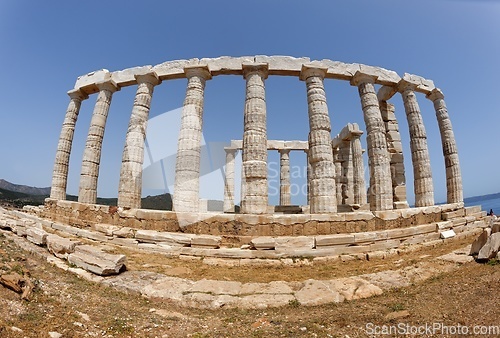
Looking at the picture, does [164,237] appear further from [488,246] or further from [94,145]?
[488,246]

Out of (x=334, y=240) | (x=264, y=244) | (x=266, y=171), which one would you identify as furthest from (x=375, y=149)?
(x=264, y=244)

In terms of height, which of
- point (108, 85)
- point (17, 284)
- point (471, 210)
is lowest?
point (17, 284)

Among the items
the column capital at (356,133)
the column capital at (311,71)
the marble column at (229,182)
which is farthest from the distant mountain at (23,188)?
the column capital at (311,71)

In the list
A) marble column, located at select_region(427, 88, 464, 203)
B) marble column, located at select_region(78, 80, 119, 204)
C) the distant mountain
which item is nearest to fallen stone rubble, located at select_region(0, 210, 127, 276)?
marble column, located at select_region(78, 80, 119, 204)

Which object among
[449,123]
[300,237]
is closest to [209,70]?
[300,237]

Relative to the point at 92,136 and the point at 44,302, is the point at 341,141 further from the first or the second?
the point at 44,302

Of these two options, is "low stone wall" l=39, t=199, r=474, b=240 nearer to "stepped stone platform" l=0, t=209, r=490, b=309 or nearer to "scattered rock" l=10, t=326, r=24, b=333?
"stepped stone platform" l=0, t=209, r=490, b=309

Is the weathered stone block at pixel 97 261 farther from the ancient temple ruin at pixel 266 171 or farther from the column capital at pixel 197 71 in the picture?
the column capital at pixel 197 71

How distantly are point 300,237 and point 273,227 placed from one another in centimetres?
119

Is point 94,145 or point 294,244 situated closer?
point 294,244

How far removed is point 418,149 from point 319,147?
26.2ft

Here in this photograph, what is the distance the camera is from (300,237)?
977 centimetres

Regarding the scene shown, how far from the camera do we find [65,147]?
1767 centimetres

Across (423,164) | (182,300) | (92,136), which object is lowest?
(182,300)
